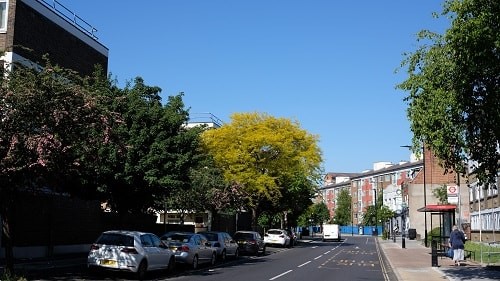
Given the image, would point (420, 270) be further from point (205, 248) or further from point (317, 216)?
point (317, 216)

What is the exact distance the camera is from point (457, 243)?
2517 centimetres

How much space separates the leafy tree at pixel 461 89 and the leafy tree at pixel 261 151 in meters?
26.5

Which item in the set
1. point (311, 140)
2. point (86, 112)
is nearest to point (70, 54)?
point (86, 112)

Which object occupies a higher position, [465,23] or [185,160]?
[465,23]

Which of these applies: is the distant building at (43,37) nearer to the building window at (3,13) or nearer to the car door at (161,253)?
the building window at (3,13)

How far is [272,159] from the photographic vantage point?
45781 mm

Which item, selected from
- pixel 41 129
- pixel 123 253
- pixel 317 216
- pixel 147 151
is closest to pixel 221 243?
pixel 147 151

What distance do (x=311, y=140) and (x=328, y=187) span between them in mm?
125892

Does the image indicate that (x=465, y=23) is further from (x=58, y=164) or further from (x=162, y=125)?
(x=162, y=125)

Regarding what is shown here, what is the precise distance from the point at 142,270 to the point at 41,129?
19.6ft

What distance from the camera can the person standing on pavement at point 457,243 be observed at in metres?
25.0

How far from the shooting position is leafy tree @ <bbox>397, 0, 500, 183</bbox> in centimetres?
1412

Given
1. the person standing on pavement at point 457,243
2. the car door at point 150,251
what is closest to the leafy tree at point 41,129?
the car door at point 150,251

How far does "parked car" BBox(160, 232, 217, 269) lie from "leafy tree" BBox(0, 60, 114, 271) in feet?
24.6
